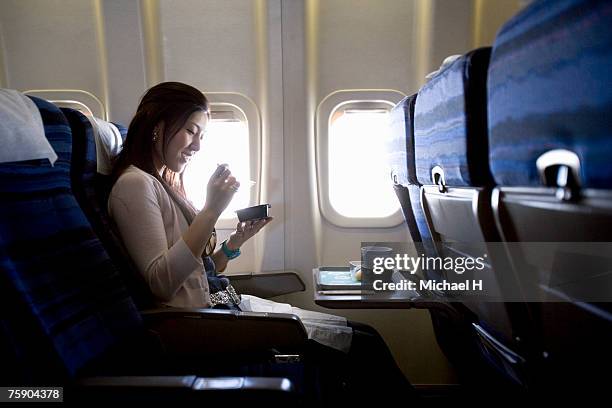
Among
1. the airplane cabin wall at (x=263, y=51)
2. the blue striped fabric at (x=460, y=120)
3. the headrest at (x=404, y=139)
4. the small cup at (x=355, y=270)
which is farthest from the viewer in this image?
the airplane cabin wall at (x=263, y=51)

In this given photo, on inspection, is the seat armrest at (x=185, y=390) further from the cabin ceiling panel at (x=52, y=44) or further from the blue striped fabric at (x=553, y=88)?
the cabin ceiling panel at (x=52, y=44)

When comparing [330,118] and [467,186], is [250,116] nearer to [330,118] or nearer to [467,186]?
[330,118]

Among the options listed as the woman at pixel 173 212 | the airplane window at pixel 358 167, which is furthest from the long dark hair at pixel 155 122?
the airplane window at pixel 358 167

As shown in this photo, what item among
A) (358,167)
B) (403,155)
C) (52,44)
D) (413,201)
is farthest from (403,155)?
(52,44)

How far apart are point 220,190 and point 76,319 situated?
589 mm

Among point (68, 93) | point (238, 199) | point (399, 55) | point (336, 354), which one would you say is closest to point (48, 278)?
point (336, 354)

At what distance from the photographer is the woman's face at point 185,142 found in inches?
59.6

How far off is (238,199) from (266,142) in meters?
0.39

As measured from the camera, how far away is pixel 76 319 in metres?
1.02

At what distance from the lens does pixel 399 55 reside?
7.39ft

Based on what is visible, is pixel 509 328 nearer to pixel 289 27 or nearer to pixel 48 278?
pixel 48 278

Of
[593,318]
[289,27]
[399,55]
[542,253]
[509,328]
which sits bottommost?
[509,328]

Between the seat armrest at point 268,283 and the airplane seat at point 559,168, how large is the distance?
4.96 ft

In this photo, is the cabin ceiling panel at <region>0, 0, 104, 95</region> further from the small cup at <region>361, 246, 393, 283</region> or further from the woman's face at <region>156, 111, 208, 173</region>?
the small cup at <region>361, 246, 393, 283</region>
